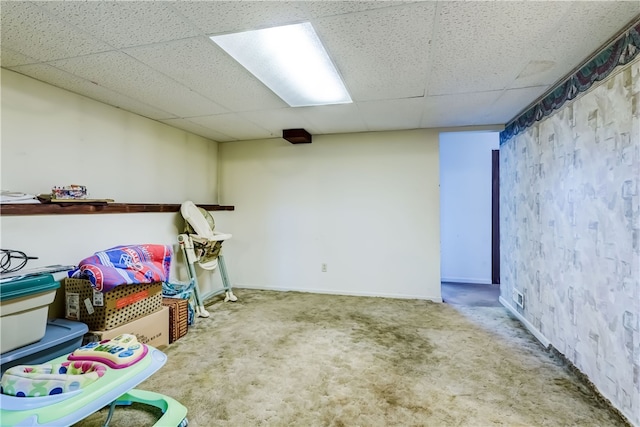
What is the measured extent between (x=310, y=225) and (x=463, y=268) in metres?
2.56

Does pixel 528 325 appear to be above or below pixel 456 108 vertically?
below

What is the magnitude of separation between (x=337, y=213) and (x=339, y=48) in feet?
7.88

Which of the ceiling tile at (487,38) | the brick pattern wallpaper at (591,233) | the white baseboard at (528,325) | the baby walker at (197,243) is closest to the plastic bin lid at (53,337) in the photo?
the baby walker at (197,243)

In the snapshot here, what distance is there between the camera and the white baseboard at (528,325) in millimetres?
2373

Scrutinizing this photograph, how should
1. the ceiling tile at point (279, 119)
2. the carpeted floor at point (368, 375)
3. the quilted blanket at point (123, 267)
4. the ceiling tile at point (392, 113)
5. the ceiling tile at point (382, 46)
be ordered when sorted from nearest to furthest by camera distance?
the ceiling tile at point (382, 46) → the carpeted floor at point (368, 375) → the quilted blanket at point (123, 267) → the ceiling tile at point (392, 113) → the ceiling tile at point (279, 119)

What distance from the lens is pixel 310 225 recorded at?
4039mm

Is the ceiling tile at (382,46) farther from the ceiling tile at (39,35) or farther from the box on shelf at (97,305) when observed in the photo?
the box on shelf at (97,305)

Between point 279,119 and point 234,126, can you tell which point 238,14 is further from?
point 234,126

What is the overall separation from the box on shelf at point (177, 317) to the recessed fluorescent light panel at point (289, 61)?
2.02m

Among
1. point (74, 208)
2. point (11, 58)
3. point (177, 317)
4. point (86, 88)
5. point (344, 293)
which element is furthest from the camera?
point (344, 293)

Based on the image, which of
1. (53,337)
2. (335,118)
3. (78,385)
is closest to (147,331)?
(53,337)

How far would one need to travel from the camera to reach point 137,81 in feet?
7.22

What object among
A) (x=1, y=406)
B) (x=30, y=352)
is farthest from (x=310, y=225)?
(x=1, y=406)

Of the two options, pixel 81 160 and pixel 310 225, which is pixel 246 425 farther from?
pixel 310 225
